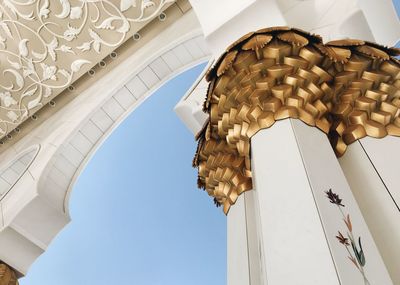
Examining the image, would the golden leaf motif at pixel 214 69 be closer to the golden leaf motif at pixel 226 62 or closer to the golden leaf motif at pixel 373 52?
the golden leaf motif at pixel 226 62

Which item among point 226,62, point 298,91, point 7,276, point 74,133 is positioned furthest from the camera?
point 74,133

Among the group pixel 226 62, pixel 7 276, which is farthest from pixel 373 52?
pixel 7 276

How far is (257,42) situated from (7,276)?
1.86m

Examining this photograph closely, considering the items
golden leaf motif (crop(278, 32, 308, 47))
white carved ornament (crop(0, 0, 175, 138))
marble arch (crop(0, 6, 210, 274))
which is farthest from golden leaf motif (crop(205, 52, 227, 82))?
white carved ornament (crop(0, 0, 175, 138))

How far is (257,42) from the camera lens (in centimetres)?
103

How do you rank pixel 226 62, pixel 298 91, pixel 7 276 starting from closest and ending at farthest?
pixel 298 91 → pixel 226 62 → pixel 7 276

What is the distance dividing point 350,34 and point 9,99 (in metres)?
2.37

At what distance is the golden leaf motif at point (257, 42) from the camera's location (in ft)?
3.34

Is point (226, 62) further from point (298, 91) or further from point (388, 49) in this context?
point (388, 49)

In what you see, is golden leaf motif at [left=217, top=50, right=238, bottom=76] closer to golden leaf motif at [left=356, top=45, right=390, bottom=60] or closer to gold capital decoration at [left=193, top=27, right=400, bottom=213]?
gold capital decoration at [left=193, top=27, right=400, bottom=213]

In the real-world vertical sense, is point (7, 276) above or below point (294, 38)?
below

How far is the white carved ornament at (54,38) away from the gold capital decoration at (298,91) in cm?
152

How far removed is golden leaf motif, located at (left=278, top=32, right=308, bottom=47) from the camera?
3.27 feet

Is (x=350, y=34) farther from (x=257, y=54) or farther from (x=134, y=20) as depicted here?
(x=134, y=20)
